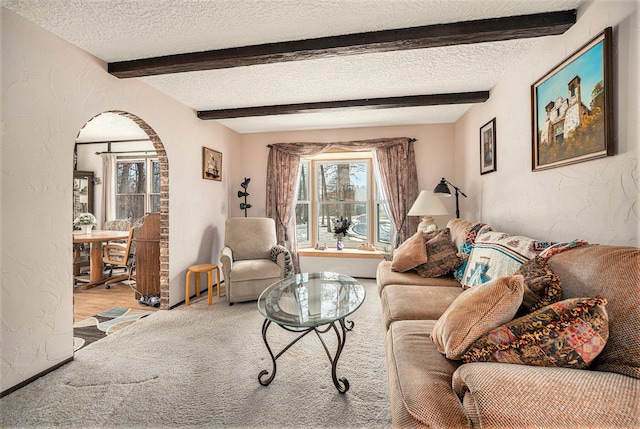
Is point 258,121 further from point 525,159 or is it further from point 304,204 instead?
point 525,159

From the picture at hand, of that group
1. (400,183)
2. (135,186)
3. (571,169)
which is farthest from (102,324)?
(571,169)

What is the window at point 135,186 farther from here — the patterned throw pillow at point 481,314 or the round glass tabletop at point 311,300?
the patterned throw pillow at point 481,314

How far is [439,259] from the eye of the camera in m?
2.56

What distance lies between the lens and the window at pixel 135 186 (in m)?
5.22

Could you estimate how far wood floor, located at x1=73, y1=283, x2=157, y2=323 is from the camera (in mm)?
3092

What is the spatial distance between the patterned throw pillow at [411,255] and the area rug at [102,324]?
8.84 ft

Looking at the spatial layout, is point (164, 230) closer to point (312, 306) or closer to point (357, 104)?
point (312, 306)

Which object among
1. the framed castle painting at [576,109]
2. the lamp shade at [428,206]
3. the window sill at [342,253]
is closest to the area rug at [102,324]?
the window sill at [342,253]

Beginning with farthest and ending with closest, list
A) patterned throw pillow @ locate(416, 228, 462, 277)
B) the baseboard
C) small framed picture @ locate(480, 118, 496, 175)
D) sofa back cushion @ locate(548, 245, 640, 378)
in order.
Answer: small framed picture @ locate(480, 118, 496, 175)
patterned throw pillow @ locate(416, 228, 462, 277)
the baseboard
sofa back cushion @ locate(548, 245, 640, 378)

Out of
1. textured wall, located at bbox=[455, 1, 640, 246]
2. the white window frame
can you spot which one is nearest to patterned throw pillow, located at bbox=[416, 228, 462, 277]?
textured wall, located at bbox=[455, 1, 640, 246]

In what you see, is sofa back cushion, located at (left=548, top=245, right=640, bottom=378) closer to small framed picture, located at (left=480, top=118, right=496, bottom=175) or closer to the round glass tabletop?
the round glass tabletop

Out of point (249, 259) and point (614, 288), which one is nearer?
point (614, 288)

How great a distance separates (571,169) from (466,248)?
93 cm

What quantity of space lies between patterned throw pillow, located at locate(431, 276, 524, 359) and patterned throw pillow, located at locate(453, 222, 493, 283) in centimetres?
126
